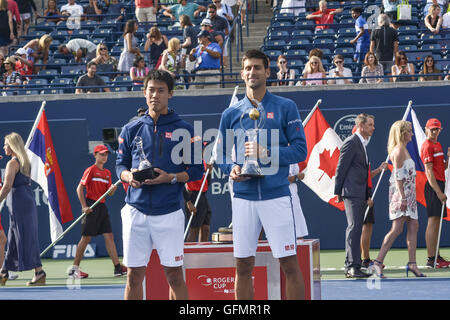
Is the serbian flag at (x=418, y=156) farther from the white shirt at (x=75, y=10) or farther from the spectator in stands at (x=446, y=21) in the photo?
the white shirt at (x=75, y=10)

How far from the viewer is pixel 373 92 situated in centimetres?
1498

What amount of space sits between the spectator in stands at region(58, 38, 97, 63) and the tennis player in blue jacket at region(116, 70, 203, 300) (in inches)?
A: 453

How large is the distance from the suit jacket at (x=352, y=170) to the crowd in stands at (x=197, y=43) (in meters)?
3.97

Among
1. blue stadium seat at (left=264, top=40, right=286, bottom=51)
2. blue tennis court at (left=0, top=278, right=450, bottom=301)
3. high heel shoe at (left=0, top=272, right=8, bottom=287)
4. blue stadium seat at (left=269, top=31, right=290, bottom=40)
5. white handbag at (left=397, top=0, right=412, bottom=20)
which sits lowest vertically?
high heel shoe at (left=0, top=272, right=8, bottom=287)

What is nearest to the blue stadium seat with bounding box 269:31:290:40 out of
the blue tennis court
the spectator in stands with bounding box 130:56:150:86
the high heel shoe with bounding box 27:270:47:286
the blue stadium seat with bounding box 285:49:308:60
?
the blue stadium seat with bounding box 285:49:308:60

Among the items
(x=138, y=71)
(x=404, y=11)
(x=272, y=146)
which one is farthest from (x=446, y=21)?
(x=272, y=146)

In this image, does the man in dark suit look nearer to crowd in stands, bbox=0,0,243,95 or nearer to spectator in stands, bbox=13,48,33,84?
crowd in stands, bbox=0,0,243,95

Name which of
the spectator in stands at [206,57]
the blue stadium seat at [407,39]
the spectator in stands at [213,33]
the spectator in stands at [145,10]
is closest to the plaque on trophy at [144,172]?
the spectator in stands at [206,57]

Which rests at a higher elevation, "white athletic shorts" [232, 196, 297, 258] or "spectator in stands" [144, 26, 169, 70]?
"spectator in stands" [144, 26, 169, 70]

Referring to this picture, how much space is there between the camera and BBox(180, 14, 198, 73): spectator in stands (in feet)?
54.6

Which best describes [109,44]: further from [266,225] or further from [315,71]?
[266,225]

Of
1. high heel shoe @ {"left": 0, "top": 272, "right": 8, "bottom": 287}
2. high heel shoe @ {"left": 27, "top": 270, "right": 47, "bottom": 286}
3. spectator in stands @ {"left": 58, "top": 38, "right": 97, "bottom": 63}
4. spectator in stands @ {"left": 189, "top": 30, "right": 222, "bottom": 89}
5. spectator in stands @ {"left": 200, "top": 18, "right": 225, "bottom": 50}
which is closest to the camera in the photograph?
high heel shoe @ {"left": 27, "top": 270, "right": 47, "bottom": 286}

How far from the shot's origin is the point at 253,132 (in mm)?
7062

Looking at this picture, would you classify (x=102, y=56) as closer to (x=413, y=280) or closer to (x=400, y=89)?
(x=400, y=89)
